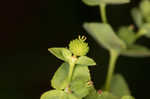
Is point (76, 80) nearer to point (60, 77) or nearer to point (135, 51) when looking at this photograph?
point (60, 77)

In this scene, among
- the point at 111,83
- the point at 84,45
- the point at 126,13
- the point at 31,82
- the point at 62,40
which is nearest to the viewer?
the point at 84,45

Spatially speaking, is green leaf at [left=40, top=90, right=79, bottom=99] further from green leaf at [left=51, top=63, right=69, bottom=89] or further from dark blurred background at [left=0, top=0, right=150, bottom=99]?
dark blurred background at [left=0, top=0, right=150, bottom=99]

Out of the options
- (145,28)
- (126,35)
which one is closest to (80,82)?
(126,35)

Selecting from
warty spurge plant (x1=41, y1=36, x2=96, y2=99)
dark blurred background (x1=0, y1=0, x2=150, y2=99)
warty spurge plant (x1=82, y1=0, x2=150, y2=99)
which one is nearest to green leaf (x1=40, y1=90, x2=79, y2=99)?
warty spurge plant (x1=41, y1=36, x2=96, y2=99)

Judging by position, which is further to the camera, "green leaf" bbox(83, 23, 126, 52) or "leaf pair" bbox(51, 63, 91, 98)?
"green leaf" bbox(83, 23, 126, 52)

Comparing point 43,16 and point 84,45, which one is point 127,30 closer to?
point 43,16

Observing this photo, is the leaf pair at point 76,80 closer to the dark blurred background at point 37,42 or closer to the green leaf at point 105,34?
the green leaf at point 105,34

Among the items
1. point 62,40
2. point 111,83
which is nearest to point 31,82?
point 62,40
